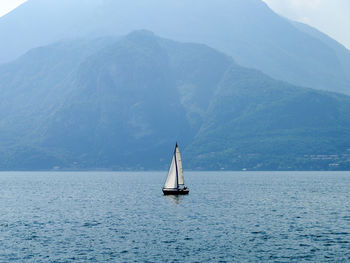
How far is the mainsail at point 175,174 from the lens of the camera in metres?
151

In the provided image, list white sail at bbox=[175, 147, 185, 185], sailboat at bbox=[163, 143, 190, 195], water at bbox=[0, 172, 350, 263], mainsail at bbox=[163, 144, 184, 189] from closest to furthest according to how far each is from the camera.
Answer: water at bbox=[0, 172, 350, 263], white sail at bbox=[175, 147, 185, 185], mainsail at bbox=[163, 144, 184, 189], sailboat at bbox=[163, 143, 190, 195]

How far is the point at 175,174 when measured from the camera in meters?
160

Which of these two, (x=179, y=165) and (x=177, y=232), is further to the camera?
(x=179, y=165)

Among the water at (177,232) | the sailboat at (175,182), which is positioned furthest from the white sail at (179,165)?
the water at (177,232)

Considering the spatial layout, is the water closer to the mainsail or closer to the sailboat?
the sailboat

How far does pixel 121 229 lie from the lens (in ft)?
331

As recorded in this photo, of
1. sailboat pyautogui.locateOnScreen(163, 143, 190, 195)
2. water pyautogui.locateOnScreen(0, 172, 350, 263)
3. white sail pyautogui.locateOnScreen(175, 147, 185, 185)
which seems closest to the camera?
water pyautogui.locateOnScreen(0, 172, 350, 263)

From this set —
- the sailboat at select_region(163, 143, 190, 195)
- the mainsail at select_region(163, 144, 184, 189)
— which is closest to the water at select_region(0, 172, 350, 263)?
the sailboat at select_region(163, 143, 190, 195)

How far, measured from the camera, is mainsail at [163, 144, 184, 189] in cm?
15088

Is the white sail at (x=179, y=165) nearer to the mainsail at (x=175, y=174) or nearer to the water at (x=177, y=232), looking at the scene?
the mainsail at (x=175, y=174)

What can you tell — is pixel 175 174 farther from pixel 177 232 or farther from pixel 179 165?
pixel 177 232

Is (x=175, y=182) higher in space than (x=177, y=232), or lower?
higher

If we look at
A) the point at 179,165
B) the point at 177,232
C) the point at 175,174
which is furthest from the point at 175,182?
the point at 177,232

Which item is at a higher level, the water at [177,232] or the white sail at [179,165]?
the white sail at [179,165]
